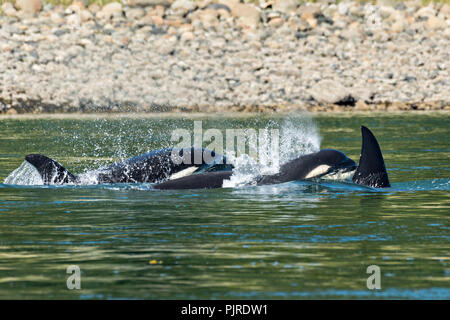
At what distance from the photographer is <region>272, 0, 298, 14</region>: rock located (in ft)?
174

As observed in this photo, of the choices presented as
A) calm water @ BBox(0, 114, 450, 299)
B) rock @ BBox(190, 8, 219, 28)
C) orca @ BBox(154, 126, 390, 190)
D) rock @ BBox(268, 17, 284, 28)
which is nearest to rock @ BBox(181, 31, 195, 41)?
rock @ BBox(190, 8, 219, 28)

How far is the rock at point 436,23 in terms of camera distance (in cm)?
5150

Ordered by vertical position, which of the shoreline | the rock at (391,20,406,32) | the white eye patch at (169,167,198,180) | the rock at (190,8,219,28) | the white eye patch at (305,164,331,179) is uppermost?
the rock at (190,8,219,28)

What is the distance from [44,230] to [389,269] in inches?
187

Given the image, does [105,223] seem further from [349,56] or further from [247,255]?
[349,56]

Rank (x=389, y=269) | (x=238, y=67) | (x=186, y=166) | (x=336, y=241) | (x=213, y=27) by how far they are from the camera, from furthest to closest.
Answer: (x=213, y=27), (x=238, y=67), (x=186, y=166), (x=336, y=241), (x=389, y=269)

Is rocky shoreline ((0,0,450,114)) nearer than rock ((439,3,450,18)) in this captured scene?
Yes

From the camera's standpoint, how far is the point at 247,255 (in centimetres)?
1027

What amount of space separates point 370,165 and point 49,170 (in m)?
5.90

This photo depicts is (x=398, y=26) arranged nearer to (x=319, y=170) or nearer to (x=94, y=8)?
(x=94, y=8)

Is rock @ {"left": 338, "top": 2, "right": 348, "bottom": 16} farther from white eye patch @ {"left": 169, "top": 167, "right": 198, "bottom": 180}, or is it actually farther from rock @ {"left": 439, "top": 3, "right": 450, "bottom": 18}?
white eye patch @ {"left": 169, "top": 167, "right": 198, "bottom": 180}

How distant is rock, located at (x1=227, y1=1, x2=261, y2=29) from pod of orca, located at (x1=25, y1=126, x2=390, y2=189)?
3375 cm

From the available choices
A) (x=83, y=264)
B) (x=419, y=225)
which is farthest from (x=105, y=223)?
(x=419, y=225)

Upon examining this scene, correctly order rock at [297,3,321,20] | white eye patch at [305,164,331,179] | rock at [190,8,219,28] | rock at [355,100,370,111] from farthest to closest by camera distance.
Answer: rock at [297,3,321,20], rock at [190,8,219,28], rock at [355,100,370,111], white eye patch at [305,164,331,179]
